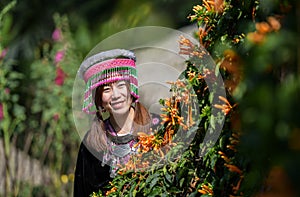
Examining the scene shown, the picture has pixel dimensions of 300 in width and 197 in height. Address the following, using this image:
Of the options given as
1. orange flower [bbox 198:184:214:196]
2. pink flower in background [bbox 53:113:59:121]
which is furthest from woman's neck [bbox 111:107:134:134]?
pink flower in background [bbox 53:113:59:121]

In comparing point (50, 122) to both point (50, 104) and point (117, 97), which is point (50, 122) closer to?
point (50, 104)

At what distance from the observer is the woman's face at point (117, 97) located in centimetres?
346

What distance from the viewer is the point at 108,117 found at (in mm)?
3633

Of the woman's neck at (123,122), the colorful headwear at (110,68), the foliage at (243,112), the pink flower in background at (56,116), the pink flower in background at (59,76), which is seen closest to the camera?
the foliage at (243,112)

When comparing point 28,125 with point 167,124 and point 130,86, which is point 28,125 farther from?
point 167,124

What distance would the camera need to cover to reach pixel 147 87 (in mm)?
6348

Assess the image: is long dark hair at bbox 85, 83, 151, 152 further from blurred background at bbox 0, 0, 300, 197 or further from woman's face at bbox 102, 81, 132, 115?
blurred background at bbox 0, 0, 300, 197

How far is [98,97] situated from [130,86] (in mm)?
176

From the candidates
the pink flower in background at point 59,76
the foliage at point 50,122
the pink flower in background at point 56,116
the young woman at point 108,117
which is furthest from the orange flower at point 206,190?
the pink flower in background at point 59,76

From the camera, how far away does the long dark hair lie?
11.5 feet

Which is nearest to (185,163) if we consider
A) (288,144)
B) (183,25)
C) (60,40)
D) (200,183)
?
(200,183)

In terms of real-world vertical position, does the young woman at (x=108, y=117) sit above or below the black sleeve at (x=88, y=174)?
above

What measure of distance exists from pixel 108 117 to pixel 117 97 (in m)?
0.20

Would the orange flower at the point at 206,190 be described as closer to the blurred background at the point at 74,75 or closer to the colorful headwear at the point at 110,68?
the blurred background at the point at 74,75
